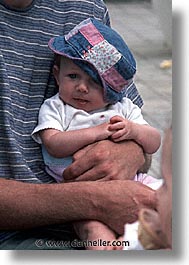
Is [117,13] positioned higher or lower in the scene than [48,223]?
higher

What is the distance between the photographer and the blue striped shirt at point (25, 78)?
1924mm

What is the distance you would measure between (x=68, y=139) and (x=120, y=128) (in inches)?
4.2

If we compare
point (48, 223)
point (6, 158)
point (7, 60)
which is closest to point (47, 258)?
point (48, 223)

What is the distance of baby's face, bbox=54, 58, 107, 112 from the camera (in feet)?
6.34

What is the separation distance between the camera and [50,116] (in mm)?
1938

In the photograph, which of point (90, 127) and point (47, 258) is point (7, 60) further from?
point (47, 258)

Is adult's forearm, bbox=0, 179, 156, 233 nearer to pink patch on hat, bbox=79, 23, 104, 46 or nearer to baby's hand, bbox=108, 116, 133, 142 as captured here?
baby's hand, bbox=108, 116, 133, 142

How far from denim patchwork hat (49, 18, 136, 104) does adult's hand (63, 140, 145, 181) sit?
3.7 inches

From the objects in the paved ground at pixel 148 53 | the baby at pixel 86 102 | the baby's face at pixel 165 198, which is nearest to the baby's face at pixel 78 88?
the baby at pixel 86 102

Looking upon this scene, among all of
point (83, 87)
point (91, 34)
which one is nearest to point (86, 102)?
point (83, 87)

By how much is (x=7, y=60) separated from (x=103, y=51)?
0.19m

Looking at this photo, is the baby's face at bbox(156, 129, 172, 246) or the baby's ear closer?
the baby's face at bbox(156, 129, 172, 246)

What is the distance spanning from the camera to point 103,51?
1956 mm

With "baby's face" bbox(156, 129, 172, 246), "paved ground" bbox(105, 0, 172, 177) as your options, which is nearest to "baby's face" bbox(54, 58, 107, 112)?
"paved ground" bbox(105, 0, 172, 177)
